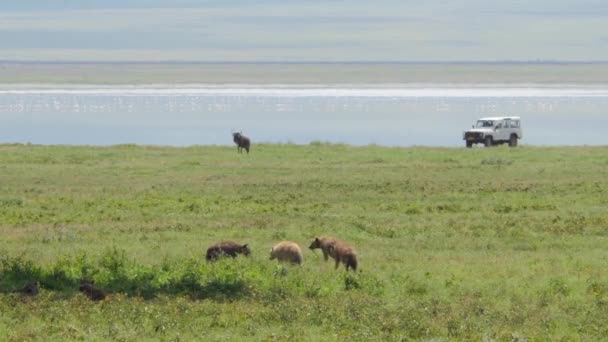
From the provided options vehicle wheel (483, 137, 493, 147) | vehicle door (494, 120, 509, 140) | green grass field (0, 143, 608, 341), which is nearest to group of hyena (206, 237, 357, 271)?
green grass field (0, 143, 608, 341)

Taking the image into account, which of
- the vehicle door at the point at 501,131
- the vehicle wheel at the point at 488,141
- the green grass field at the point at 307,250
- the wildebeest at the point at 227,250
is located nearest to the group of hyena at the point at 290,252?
the wildebeest at the point at 227,250

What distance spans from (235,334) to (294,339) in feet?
2.37

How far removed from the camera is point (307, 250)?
67.4 ft

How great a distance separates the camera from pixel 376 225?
78.1 feet

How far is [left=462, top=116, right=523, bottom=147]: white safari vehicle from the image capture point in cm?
5441

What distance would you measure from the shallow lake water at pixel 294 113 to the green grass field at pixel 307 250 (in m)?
31.5

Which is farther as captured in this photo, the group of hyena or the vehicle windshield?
the vehicle windshield

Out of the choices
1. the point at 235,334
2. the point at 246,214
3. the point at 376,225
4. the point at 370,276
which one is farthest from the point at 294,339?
the point at 246,214

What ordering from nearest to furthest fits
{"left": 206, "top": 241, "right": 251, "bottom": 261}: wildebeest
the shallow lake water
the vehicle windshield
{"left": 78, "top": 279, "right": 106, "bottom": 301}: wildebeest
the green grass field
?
the green grass field, {"left": 78, "top": 279, "right": 106, "bottom": 301}: wildebeest, {"left": 206, "top": 241, "right": 251, "bottom": 261}: wildebeest, the vehicle windshield, the shallow lake water

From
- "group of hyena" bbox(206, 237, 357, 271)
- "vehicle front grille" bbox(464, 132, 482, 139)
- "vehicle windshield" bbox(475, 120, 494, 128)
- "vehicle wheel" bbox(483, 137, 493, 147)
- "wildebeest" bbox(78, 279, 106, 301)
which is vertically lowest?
"wildebeest" bbox(78, 279, 106, 301)

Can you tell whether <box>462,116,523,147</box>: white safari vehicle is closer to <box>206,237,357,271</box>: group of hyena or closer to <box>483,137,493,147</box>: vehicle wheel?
<box>483,137,493,147</box>: vehicle wheel

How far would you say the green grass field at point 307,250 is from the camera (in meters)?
14.6

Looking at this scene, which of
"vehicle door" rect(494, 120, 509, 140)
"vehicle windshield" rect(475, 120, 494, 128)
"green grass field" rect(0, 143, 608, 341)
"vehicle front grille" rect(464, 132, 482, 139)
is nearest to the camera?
"green grass field" rect(0, 143, 608, 341)

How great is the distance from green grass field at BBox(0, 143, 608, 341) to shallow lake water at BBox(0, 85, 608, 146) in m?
31.5
